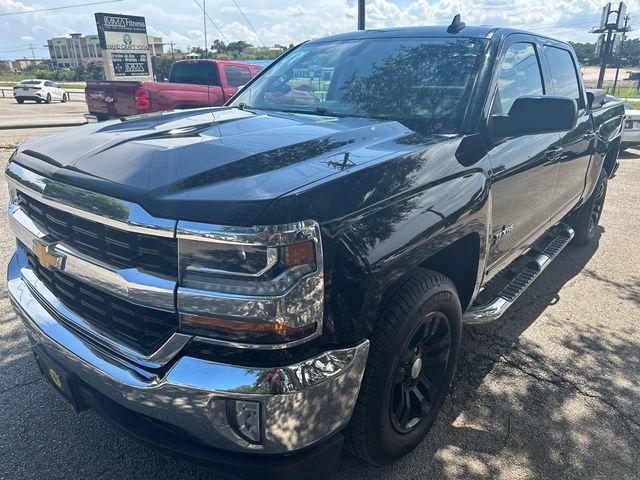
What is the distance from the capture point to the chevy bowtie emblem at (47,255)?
2.08 meters

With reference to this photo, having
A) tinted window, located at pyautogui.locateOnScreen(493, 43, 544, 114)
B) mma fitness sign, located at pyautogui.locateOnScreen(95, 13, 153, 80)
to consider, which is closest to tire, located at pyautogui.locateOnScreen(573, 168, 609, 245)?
tinted window, located at pyautogui.locateOnScreen(493, 43, 544, 114)

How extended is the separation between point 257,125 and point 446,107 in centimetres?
104

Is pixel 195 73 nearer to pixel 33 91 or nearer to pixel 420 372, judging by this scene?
pixel 420 372

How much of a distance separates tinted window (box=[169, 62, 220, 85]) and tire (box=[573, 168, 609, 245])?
8.65 m

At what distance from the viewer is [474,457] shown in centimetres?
251

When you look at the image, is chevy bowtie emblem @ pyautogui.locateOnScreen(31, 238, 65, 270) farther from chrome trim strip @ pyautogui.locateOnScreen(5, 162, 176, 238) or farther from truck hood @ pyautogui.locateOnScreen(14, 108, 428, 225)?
truck hood @ pyautogui.locateOnScreen(14, 108, 428, 225)

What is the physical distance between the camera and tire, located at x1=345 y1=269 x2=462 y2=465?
2.04m

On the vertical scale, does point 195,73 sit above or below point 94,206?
below

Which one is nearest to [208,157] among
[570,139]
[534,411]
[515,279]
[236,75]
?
[534,411]

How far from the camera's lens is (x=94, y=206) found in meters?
1.86

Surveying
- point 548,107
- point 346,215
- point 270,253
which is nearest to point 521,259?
point 548,107

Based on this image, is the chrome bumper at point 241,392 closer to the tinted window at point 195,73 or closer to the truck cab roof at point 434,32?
the truck cab roof at point 434,32

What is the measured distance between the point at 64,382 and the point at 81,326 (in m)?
0.27

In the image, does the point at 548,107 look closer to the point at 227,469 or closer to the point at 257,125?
the point at 257,125
